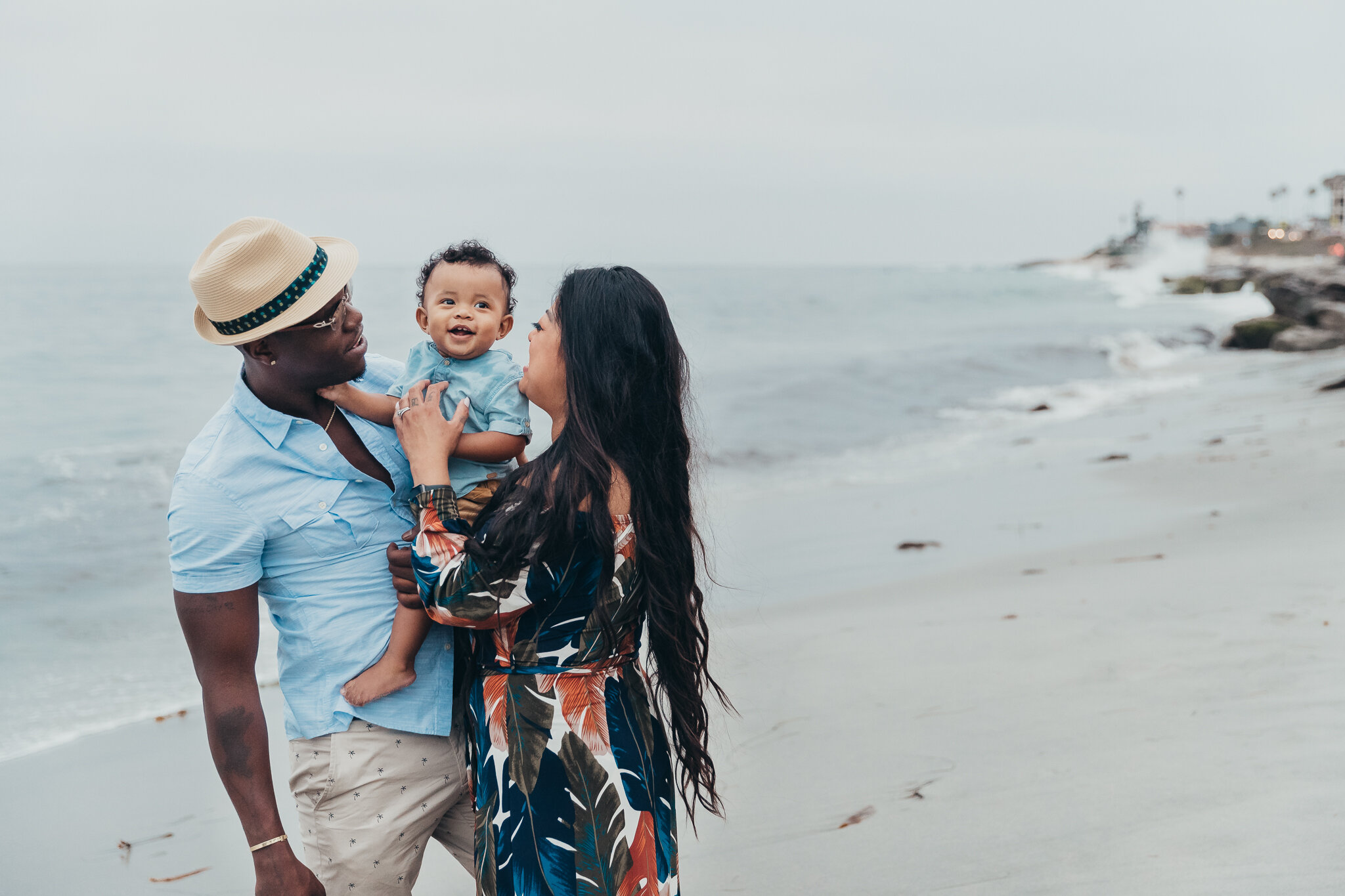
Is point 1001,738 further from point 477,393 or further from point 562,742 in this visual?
point 477,393

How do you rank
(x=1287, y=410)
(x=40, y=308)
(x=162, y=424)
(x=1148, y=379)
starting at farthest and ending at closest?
(x=40, y=308)
(x=1148, y=379)
(x=162, y=424)
(x=1287, y=410)

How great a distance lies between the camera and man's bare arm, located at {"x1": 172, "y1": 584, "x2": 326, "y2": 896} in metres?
2.04

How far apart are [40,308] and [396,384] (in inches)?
1742

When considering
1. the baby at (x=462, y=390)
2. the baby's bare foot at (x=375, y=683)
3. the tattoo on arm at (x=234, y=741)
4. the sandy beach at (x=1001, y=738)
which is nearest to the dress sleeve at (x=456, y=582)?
the baby at (x=462, y=390)

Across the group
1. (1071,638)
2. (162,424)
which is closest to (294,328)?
(1071,638)

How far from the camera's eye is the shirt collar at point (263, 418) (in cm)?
211

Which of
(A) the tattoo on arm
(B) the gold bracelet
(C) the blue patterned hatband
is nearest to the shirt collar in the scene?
(C) the blue patterned hatband

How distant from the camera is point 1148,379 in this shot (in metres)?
18.1

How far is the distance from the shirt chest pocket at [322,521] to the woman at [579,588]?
0.20m

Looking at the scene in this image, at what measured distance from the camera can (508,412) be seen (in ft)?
7.57

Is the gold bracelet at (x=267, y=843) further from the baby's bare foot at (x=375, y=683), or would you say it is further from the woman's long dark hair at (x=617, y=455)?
the woman's long dark hair at (x=617, y=455)

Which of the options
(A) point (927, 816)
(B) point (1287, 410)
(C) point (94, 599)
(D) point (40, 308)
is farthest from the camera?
(D) point (40, 308)

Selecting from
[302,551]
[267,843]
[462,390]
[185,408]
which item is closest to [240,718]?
[267,843]

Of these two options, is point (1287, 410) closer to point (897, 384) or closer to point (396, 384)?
point (897, 384)
